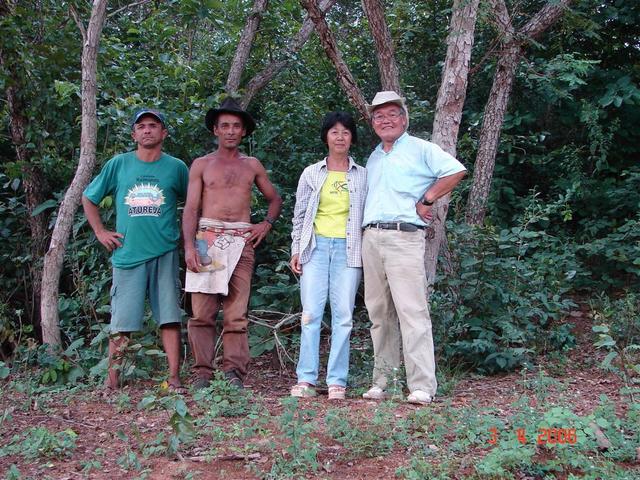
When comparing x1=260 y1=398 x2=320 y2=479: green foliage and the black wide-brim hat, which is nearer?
x1=260 y1=398 x2=320 y2=479: green foliage

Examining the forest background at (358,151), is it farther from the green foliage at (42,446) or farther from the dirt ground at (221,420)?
the green foliage at (42,446)

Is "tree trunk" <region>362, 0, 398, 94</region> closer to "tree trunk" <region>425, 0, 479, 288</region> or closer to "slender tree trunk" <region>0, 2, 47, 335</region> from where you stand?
"tree trunk" <region>425, 0, 479, 288</region>

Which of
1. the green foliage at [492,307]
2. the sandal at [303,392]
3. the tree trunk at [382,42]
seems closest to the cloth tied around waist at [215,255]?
the sandal at [303,392]

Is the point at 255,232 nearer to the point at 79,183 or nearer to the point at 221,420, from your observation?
the point at 221,420

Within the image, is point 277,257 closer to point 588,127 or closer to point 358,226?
point 358,226

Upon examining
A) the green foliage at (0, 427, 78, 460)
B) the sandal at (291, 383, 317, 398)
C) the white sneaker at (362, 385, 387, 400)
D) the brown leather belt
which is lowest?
the green foliage at (0, 427, 78, 460)

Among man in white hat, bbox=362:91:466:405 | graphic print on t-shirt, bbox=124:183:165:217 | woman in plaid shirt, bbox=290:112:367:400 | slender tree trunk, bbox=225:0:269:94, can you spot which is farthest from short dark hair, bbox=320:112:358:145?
slender tree trunk, bbox=225:0:269:94

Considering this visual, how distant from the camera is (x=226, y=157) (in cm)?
505

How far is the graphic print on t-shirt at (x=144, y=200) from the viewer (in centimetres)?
498

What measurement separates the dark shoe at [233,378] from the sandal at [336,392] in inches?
22.9

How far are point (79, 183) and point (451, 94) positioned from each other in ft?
9.33

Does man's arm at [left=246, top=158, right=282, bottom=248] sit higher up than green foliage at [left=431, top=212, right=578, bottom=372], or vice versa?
man's arm at [left=246, top=158, right=282, bottom=248]

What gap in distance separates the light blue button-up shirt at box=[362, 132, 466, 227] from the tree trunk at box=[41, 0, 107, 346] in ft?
7.57

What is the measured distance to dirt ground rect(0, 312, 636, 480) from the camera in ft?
11.2
